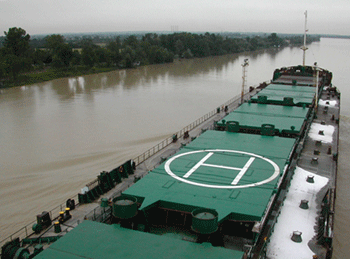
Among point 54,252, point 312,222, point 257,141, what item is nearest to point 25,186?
point 54,252

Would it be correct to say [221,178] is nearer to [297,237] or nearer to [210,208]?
[210,208]

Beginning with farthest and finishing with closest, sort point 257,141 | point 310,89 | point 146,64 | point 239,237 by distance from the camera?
1. point 146,64
2. point 310,89
3. point 257,141
4. point 239,237

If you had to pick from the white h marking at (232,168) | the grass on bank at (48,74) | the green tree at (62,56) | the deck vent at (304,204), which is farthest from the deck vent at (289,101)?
the green tree at (62,56)

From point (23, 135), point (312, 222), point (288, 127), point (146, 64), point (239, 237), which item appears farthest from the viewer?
point (146, 64)

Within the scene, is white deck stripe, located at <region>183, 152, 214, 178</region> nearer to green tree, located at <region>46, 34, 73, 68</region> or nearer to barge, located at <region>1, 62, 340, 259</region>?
barge, located at <region>1, 62, 340, 259</region>

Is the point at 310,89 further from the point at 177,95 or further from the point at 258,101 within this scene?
the point at 177,95

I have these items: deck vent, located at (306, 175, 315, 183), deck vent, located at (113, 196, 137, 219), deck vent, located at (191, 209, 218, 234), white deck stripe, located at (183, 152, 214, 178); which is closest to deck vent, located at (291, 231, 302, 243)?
deck vent, located at (191, 209, 218, 234)
